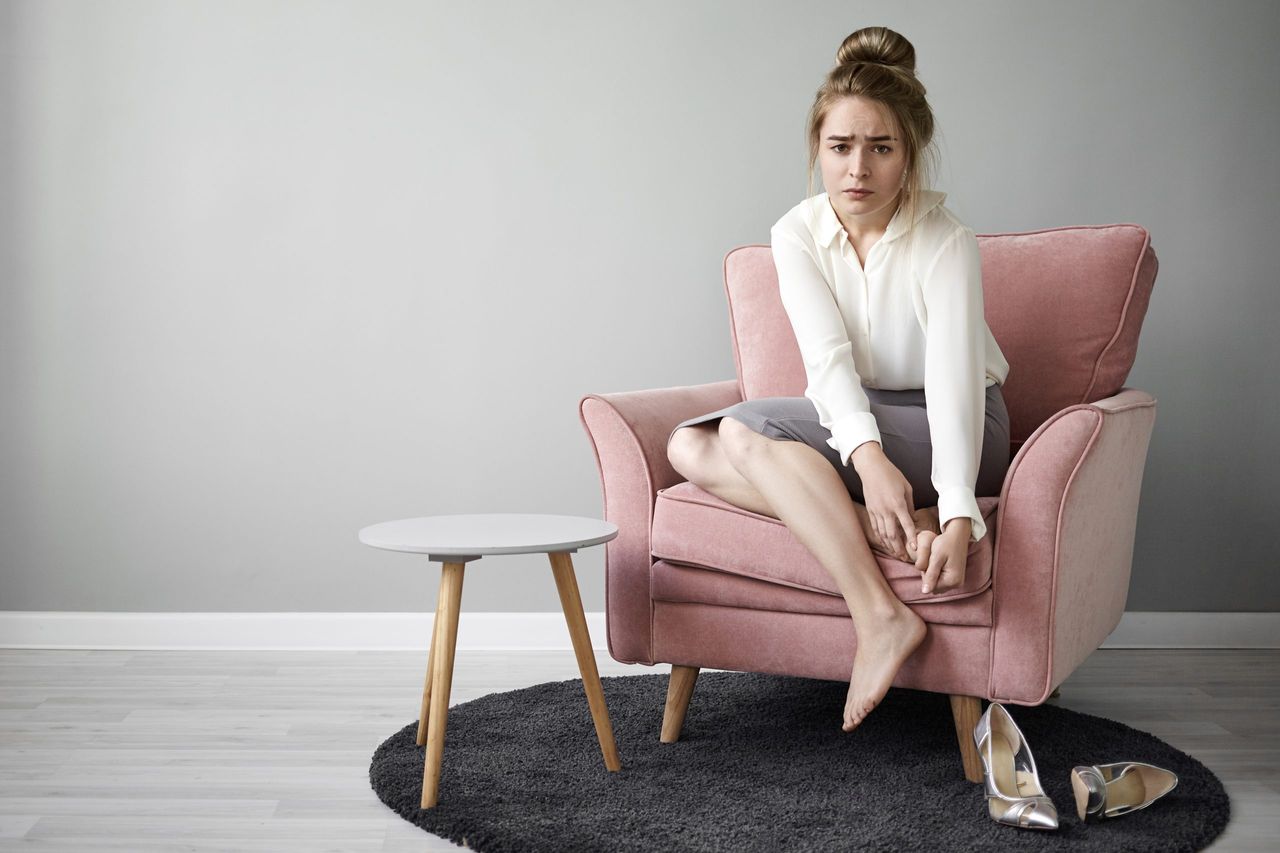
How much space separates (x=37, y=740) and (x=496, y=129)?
5.39ft

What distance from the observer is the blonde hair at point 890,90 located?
1859 mm

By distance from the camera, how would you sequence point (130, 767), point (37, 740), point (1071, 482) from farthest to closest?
point (37, 740) < point (130, 767) < point (1071, 482)

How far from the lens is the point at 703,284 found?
8.88ft

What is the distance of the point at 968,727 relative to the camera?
1.74m

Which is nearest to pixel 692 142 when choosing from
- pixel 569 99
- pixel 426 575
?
pixel 569 99

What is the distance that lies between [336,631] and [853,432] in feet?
5.02

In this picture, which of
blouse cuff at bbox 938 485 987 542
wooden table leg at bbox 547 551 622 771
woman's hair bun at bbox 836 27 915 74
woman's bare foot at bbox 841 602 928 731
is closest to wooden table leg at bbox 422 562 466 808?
wooden table leg at bbox 547 551 622 771

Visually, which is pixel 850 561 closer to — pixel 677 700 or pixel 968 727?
pixel 968 727

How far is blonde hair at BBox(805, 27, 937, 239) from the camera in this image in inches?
73.2

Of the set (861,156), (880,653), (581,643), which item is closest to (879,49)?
(861,156)

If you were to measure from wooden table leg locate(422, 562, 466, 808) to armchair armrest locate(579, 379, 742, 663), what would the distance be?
0.36m

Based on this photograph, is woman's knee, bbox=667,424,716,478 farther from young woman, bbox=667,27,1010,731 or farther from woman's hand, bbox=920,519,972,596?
woman's hand, bbox=920,519,972,596

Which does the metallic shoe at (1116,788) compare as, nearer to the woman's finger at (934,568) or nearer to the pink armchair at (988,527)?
the pink armchair at (988,527)

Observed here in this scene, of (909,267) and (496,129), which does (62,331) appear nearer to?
(496,129)
